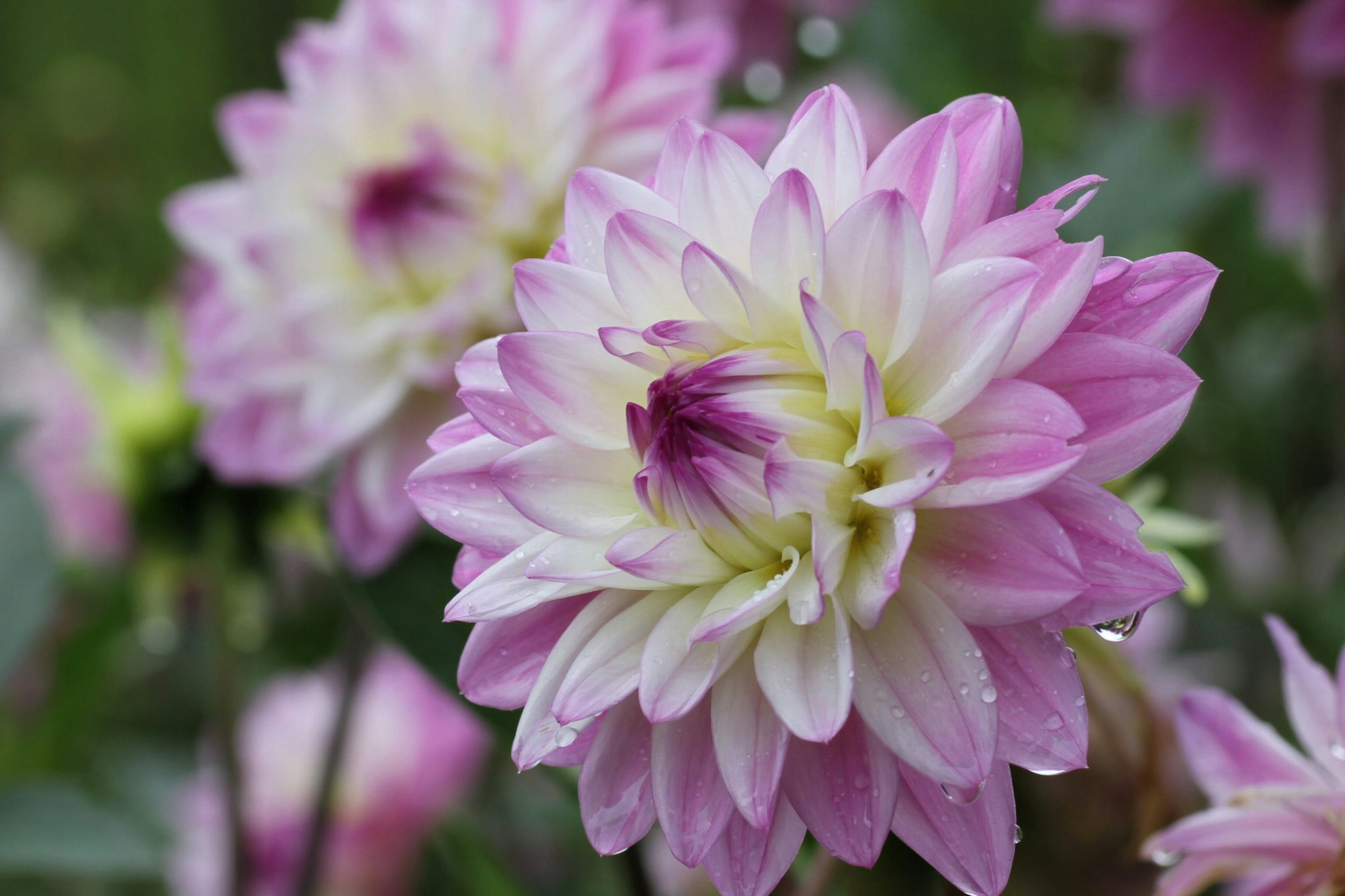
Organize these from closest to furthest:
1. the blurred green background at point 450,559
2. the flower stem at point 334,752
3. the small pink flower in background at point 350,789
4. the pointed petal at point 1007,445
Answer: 1. the pointed petal at point 1007,445
2. the blurred green background at point 450,559
3. the flower stem at point 334,752
4. the small pink flower in background at point 350,789

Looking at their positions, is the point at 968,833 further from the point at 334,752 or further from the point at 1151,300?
the point at 334,752

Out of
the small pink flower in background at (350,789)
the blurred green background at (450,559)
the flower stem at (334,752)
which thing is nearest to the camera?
the blurred green background at (450,559)

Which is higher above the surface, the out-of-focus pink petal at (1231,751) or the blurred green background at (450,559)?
the out-of-focus pink petal at (1231,751)

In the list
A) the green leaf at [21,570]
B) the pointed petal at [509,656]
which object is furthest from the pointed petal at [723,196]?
the green leaf at [21,570]

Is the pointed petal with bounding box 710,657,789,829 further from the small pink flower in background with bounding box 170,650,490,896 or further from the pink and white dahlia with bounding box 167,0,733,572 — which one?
the small pink flower in background with bounding box 170,650,490,896

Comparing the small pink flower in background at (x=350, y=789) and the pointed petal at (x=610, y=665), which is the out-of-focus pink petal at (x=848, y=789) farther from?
the small pink flower in background at (x=350, y=789)

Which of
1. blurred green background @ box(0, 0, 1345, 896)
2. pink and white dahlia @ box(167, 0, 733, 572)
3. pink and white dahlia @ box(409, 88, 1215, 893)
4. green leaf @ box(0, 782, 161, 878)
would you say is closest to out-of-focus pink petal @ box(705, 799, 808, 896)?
pink and white dahlia @ box(409, 88, 1215, 893)

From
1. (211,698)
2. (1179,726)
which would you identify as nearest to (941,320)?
(1179,726)
